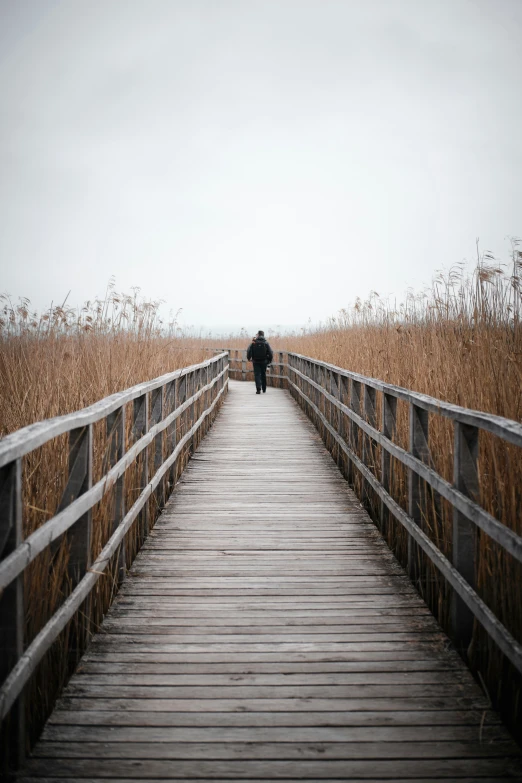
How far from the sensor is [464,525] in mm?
2984

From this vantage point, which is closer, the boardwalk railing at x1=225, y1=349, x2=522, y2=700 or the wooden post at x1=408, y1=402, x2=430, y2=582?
the boardwalk railing at x1=225, y1=349, x2=522, y2=700

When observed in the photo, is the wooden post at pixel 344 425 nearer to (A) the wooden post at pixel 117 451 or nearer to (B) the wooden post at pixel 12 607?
(A) the wooden post at pixel 117 451

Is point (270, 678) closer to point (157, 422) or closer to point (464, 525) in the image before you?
point (464, 525)

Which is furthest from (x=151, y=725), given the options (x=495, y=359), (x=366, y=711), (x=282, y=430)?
(x=282, y=430)

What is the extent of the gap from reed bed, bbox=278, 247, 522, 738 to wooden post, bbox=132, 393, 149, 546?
1.82 metres

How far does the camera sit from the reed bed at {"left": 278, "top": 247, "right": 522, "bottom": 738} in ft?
8.96

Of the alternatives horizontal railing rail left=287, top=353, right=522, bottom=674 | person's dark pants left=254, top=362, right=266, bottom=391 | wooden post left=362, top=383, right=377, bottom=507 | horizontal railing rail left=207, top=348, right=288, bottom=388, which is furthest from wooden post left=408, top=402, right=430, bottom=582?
horizontal railing rail left=207, top=348, right=288, bottom=388

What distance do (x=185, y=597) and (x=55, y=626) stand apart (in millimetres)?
1351

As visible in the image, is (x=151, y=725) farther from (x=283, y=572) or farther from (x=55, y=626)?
(x=283, y=572)

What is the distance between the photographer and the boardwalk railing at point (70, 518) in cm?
208

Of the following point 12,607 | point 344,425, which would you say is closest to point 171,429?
point 344,425

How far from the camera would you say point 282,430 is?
35.3ft

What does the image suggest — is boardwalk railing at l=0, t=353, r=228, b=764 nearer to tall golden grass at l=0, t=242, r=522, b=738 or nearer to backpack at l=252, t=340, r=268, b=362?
tall golden grass at l=0, t=242, r=522, b=738

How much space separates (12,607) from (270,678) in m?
1.24
